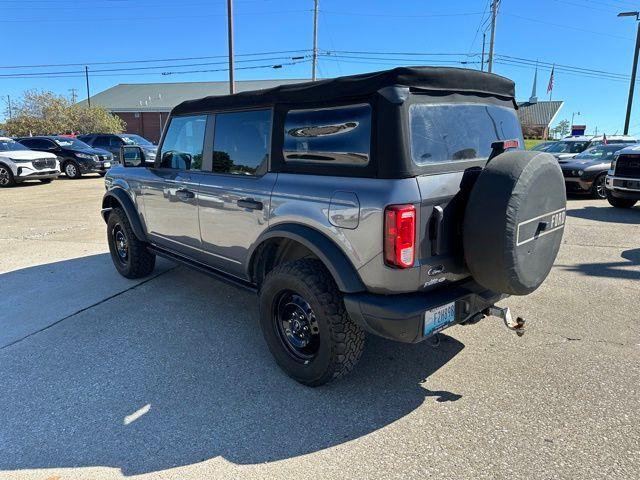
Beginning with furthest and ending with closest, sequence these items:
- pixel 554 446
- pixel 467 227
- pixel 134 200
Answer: pixel 134 200 < pixel 467 227 < pixel 554 446

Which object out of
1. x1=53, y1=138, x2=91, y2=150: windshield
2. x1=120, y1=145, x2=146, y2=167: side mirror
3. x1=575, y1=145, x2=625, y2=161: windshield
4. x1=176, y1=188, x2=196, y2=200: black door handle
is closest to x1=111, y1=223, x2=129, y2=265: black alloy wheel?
x1=120, y1=145, x2=146, y2=167: side mirror

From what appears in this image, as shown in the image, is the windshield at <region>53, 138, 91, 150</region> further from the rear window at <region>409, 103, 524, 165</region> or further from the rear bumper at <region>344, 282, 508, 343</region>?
the rear bumper at <region>344, 282, 508, 343</region>

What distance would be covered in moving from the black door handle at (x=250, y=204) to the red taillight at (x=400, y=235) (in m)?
1.16

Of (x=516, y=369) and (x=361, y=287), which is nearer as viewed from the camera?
A: (x=361, y=287)

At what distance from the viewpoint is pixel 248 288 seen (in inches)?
147

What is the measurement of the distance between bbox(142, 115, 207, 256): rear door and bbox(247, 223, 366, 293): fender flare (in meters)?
1.46

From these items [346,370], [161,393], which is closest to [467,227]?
[346,370]

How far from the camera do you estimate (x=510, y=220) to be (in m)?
2.56

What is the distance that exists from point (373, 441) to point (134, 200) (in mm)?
3829

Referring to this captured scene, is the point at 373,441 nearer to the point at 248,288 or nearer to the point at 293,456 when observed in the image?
the point at 293,456

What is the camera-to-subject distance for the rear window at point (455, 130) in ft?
8.92

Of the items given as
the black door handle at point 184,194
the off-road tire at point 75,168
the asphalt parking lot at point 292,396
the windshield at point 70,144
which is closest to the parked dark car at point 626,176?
the asphalt parking lot at point 292,396

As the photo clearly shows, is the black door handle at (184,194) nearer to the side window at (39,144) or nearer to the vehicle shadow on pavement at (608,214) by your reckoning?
the vehicle shadow on pavement at (608,214)

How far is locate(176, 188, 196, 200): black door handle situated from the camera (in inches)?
163
